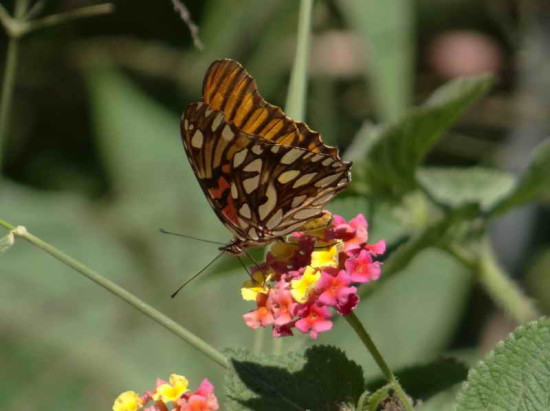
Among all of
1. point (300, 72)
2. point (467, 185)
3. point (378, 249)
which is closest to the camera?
point (378, 249)

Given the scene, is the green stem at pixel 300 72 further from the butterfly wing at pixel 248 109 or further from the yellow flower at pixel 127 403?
the yellow flower at pixel 127 403

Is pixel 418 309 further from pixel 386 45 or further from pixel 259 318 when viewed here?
pixel 259 318

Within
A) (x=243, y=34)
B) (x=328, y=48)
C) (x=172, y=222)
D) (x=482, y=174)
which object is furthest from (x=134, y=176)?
(x=482, y=174)

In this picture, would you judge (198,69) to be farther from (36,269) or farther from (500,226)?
(500,226)

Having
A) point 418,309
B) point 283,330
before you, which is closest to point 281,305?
point 283,330

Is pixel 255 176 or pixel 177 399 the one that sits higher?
pixel 255 176
